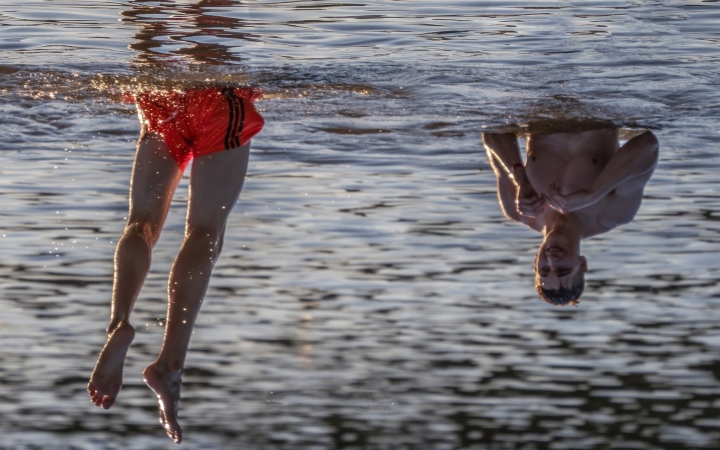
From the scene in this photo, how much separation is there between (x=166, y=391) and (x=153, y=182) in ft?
2.71

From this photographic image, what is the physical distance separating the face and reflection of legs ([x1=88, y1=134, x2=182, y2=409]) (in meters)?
1.38

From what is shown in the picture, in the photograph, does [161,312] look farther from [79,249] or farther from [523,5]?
[523,5]

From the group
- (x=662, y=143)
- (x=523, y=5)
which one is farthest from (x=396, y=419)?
(x=523, y=5)

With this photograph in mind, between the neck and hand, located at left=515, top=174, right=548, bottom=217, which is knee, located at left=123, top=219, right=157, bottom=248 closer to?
the neck

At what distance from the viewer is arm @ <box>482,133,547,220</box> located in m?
5.78

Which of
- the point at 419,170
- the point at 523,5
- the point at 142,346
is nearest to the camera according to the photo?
the point at 142,346

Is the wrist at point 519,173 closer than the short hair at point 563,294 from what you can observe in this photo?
No

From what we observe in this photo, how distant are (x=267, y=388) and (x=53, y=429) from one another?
677 millimetres

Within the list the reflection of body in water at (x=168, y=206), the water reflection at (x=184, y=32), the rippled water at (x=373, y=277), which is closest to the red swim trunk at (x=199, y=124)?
the reflection of body in water at (x=168, y=206)

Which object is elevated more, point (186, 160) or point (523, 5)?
point (186, 160)

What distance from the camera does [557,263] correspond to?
4891 mm

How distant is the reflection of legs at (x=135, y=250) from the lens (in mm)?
4105

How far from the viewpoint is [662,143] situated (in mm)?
6984

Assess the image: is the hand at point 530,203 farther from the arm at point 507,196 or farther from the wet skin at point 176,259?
the wet skin at point 176,259
